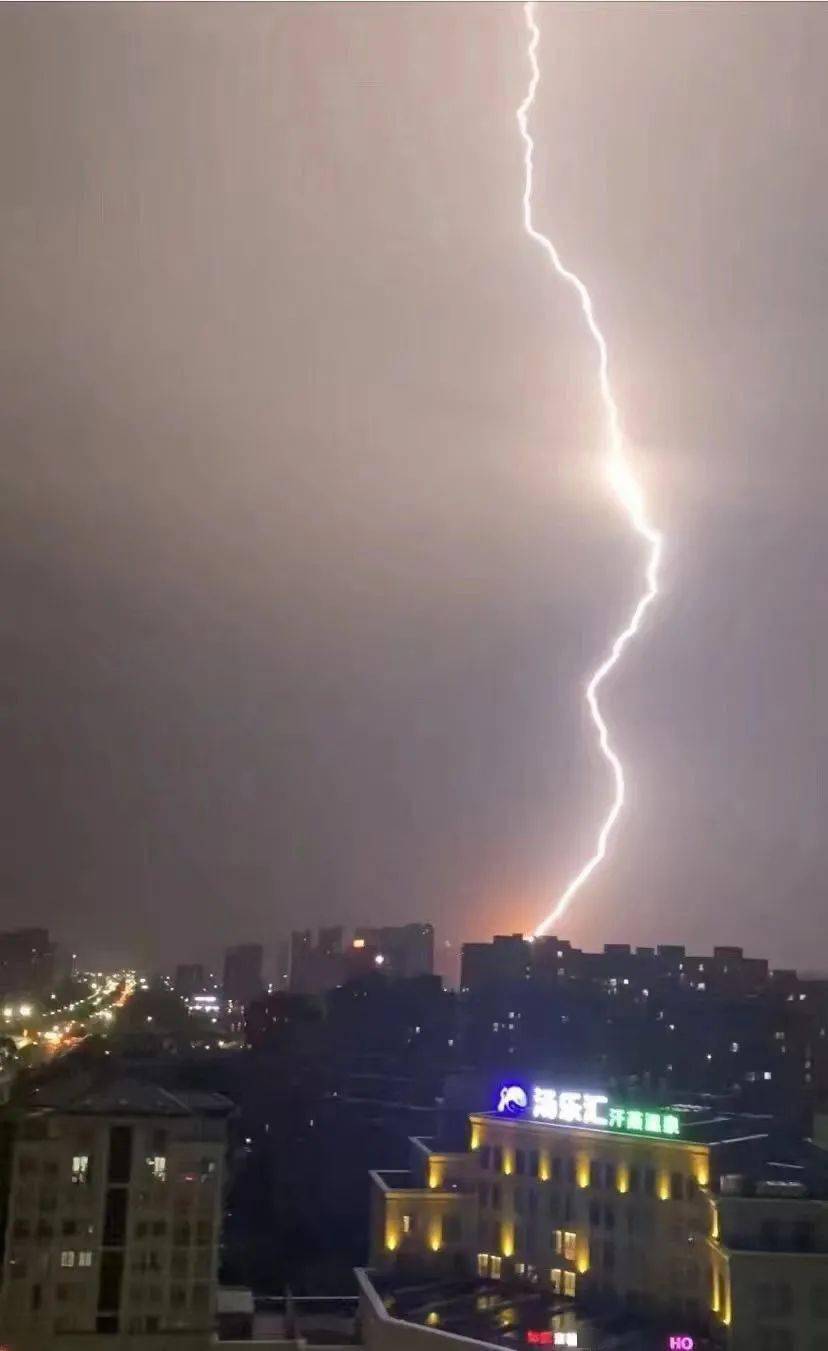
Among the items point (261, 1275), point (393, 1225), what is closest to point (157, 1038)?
point (261, 1275)

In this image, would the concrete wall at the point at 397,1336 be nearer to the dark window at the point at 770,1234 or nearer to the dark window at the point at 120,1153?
the dark window at the point at 770,1234

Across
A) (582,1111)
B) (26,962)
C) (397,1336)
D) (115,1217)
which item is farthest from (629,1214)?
(26,962)

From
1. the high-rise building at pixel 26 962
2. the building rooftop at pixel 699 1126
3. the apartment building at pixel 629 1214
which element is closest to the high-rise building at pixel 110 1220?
the apartment building at pixel 629 1214

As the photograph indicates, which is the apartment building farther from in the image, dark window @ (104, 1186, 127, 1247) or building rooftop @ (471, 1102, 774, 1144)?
dark window @ (104, 1186, 127, 1247)

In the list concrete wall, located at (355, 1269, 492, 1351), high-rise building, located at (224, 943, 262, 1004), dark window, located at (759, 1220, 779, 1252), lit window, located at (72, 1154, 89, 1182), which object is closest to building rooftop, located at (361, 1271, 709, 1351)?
concrete wall, located at (355, 1269, 492, 1351)

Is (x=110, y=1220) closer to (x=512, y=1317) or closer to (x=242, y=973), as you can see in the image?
(x=512, y=1317)

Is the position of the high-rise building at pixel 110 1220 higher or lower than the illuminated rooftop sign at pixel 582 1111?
lower

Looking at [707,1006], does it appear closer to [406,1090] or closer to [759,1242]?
[406,1090]
